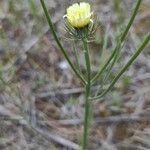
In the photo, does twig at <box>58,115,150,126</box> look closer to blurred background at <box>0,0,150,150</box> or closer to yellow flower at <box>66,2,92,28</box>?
blurred background at <box>0,0,150,150</box>

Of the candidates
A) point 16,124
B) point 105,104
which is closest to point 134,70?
point 105,104

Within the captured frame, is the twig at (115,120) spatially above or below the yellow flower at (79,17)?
above

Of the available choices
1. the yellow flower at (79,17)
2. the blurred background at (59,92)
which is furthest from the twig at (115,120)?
the yellow flower at (79,17)

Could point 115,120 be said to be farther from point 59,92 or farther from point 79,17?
point 79,17

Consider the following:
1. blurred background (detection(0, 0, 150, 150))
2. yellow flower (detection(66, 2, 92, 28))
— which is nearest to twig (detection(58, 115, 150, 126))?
blurred background (detection(0, 0, 150, 150))

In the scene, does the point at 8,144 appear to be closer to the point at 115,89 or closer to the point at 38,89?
the point at 38,89

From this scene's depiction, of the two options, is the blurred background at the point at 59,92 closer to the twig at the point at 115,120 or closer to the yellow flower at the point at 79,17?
the twig at the point at 115,120

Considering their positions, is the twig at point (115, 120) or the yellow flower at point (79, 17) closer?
the yellow flower at point (79, 17)

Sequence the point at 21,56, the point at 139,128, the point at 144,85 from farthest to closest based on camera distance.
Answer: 1. the point at 21,56
2. the point at 144,85
3. the point at 139,128
